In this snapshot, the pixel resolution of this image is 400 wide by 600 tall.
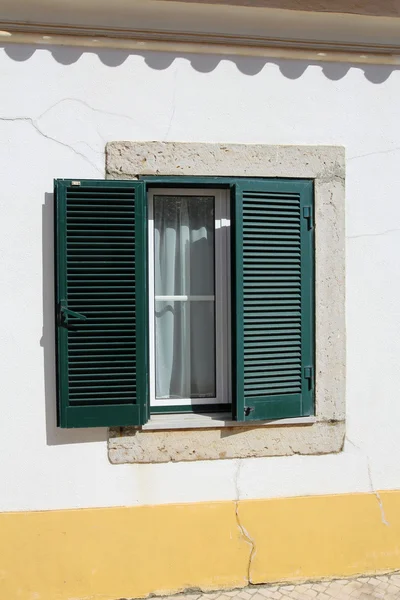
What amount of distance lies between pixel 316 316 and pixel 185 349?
83cm

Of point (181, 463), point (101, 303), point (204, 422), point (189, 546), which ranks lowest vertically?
point (189, 546)

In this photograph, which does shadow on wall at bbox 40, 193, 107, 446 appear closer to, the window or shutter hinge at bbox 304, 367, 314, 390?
the window

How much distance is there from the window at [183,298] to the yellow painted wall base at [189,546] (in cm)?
59

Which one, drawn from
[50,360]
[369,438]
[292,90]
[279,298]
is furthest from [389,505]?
[292,90]

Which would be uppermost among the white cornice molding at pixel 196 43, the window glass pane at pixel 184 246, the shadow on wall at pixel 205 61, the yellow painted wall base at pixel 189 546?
the white cornice molding at pixel 196 43

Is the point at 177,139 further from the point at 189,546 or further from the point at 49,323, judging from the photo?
the point at 189,546

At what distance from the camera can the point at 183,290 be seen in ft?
13.1

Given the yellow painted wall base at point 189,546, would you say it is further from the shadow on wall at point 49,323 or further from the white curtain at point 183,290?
the white curtain at point 183,290

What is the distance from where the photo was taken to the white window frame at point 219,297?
12.9 feet

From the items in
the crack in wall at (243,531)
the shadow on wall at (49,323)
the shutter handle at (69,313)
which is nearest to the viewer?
the shutter handle at (69,313)

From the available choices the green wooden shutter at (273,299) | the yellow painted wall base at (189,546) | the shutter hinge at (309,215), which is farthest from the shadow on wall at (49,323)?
the shutter hinge at (309,215)

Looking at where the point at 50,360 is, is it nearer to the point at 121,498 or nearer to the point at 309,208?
the point at 121,498

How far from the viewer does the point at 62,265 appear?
3615mm

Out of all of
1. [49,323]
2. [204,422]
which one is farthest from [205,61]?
[204,422]
